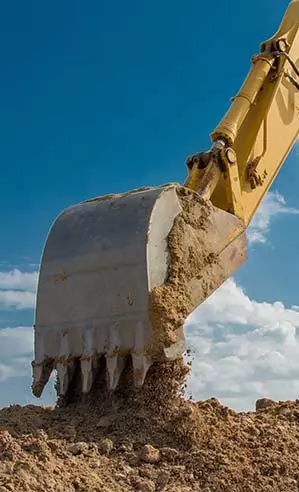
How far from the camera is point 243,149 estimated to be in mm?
7047

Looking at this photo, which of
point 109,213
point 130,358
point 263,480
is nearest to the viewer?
point 263,480

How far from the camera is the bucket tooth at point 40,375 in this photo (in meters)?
6.17

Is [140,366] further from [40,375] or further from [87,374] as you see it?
[40,375]

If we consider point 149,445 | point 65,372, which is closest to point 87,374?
point 65,372

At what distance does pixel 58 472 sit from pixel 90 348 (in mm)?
1218

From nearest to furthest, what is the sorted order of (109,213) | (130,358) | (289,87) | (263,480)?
(263,480) < (130,358) < (109,213) < (289,87)

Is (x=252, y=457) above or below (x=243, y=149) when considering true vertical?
below

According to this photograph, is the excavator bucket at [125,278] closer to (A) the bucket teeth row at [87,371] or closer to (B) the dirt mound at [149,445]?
(A) the bucket teeth row at [87,371]

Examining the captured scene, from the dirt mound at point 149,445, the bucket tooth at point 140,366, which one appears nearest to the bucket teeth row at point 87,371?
the bucket tooth at point 140,366

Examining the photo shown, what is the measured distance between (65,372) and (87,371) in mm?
228

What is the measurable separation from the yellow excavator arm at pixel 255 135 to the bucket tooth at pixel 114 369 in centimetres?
151

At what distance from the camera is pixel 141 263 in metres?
5.73

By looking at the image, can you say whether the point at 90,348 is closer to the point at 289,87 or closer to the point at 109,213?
the point at 109,213

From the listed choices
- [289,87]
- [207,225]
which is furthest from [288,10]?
[207,225]
